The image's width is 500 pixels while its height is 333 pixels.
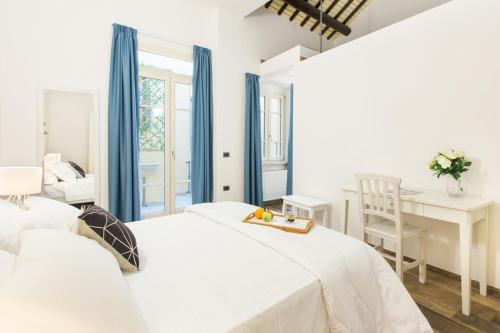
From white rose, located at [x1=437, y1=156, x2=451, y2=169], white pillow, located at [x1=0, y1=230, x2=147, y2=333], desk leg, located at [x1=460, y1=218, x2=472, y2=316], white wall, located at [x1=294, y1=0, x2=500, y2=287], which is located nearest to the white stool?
white wall, located at [x1=294, y1=0, x2=500, y2=287]

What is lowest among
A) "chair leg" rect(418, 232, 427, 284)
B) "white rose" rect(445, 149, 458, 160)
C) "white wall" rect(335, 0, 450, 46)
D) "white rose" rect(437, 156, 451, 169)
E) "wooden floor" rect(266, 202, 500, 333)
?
"wooden floor" rect(266, 202, 500, 333)

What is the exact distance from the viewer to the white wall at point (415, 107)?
2.12 metres

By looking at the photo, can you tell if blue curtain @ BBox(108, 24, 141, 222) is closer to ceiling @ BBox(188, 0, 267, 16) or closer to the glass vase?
ceiling @ BBox(188, 0, 267, 16)

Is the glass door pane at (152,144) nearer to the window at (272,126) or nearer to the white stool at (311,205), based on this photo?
the white stool at (311,205)

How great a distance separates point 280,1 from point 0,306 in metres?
4.94

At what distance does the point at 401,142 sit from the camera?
2.64m

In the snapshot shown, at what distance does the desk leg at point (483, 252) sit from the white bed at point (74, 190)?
12.4 ft

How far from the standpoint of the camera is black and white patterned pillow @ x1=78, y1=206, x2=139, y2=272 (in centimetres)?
122

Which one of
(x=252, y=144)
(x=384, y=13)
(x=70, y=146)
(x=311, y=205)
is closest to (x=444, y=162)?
(x=311, y=205)

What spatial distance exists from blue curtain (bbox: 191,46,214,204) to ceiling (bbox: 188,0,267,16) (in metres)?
0.61

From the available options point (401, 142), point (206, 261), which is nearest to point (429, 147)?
point (401, 142)

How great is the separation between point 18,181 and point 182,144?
2.11m

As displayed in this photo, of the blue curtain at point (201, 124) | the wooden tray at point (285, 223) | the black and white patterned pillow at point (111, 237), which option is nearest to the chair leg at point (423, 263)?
the wooden tray at point (285, 223)

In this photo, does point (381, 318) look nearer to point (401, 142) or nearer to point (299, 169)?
point (401, 142)
